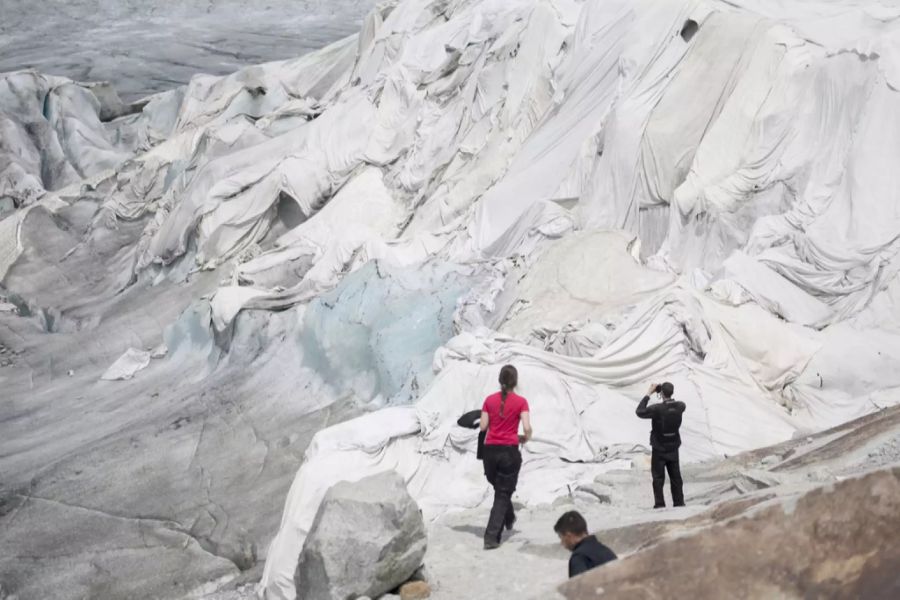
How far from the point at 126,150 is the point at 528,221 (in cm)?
1514

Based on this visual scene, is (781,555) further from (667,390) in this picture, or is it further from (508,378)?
(667,390)

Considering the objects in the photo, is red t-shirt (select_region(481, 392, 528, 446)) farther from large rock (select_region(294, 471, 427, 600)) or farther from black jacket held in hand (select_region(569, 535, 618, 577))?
black jacket held in hand (select_region(569, 535, 618, 577))

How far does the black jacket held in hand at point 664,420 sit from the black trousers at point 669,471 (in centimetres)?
4

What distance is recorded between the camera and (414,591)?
20.7 ft

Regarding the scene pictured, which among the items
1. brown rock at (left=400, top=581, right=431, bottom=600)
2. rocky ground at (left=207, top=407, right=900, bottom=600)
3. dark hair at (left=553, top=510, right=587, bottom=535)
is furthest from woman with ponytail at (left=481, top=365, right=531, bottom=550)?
dark hair at (left=553, top=510, right=587, bottom=535)

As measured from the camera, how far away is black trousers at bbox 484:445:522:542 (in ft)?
21.6

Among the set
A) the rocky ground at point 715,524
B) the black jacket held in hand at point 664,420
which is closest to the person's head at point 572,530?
the rocky ground at point 715,524

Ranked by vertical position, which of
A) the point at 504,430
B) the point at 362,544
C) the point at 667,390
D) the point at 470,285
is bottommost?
the point at 470,285

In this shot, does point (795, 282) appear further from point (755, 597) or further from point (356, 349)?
point (755, 597)

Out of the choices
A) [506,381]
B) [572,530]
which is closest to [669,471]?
[506,381]

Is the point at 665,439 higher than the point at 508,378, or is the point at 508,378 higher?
the point at 508,378

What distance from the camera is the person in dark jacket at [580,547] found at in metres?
4.86

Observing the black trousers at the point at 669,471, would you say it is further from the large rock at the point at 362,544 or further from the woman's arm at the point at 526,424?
the large rock at the point at 362,544

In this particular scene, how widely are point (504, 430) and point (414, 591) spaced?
986 millimetres
